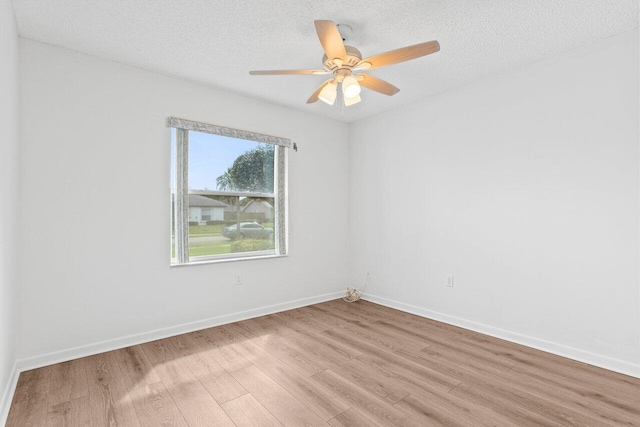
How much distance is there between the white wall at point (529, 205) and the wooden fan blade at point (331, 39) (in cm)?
182

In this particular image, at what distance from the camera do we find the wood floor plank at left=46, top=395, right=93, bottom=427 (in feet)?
5.85

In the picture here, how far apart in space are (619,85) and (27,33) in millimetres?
4373

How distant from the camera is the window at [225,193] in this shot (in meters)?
3.18

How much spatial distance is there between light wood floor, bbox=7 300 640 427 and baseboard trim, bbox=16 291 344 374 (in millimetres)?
70

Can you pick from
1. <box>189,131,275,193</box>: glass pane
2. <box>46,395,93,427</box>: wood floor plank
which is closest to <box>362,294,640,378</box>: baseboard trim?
<box>189,131,275,193</box>: glass pane

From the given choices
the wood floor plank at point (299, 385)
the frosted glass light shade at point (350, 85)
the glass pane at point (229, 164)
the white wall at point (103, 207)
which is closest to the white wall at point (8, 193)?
the white wall at point (103, 207)

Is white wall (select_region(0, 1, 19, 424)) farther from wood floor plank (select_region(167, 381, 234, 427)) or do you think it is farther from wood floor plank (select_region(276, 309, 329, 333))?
wood floor plank (select_region(276, 309, 329, 333))

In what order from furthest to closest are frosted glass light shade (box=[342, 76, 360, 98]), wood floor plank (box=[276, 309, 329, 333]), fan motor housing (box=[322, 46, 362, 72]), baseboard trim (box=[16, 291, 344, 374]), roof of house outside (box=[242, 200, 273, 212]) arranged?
roof of house outside (box=[242, 200, 273, 212])
wood floor plank (box=[276, 309, 329, 333])
baseboard trim (box=[16, 291, 344, 374])
frosted glass light shade (box=[342, 76, 360, 98])
fan motor housing (box=[322, 46, 362, 72])

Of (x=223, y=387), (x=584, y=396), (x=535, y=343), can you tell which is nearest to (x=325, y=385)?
(x=223, y=387)

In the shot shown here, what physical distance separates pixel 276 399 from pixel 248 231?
2070 mm

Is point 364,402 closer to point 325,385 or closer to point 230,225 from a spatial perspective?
point 325,385

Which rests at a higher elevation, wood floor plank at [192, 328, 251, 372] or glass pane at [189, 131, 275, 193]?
glass pane at [189, 131, 275, 193]

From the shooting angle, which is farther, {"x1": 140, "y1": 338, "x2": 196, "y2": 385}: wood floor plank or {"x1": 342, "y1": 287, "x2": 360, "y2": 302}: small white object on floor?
{"x1": 342, "y1": 287, "x2": 360, "y2": 302}: small white object on floor

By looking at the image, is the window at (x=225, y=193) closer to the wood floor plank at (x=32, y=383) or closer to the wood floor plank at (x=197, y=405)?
the wood floor plank at (x=32, y=383)
